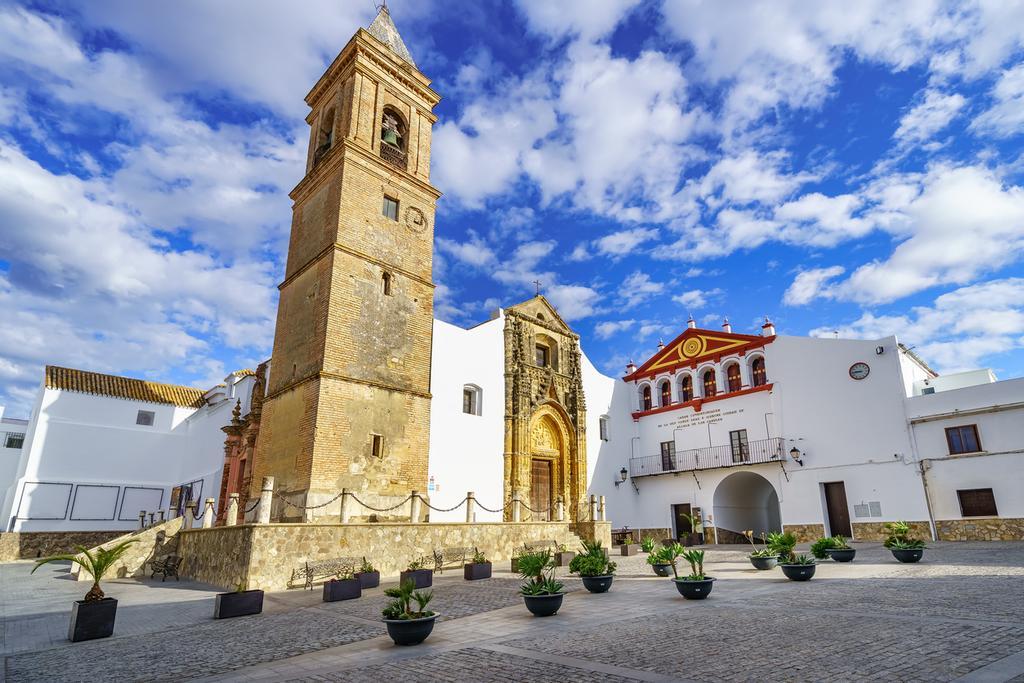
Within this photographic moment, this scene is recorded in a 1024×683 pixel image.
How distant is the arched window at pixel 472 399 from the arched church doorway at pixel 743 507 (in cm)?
1174

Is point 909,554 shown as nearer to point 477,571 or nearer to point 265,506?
point 477,571

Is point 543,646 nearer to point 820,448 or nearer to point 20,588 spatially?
point 20,588

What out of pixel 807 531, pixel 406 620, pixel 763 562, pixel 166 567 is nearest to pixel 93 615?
pixel 406 620

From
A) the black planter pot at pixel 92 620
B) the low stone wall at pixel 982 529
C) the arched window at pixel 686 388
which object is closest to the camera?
the black planter pot at pixel 92 620

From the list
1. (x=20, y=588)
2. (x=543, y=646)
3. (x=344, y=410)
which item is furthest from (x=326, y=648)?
(x=20, y=588)

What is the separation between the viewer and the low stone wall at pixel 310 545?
1248 centimetres

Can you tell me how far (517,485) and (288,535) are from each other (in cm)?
1078

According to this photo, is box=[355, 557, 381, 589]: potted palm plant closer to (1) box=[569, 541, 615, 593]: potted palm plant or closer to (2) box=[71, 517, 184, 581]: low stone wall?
(1) box=[569, 541, 615, 593]: potted palm plant

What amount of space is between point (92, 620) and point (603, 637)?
748cm

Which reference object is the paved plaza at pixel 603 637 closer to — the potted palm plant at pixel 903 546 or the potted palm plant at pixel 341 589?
the potted palm plant at pixel 341 589

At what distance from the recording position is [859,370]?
2142cm

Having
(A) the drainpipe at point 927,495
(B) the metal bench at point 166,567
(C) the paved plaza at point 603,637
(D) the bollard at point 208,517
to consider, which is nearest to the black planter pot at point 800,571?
(C) the paved plaza at point 603,637

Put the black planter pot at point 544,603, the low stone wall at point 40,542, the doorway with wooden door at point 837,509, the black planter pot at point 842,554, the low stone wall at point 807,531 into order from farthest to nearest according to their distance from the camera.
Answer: the low stone wall at point 40,542 < the low stone wall at point 807,531 < the doorway with wooden door at point 837,509 < the black planter pot at point 842,554 < the black planter pot at point 544,603

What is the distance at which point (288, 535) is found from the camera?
1290cm
